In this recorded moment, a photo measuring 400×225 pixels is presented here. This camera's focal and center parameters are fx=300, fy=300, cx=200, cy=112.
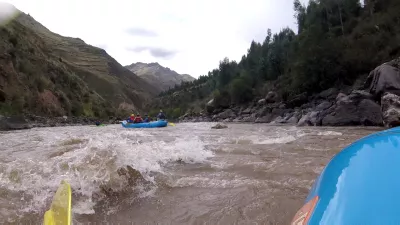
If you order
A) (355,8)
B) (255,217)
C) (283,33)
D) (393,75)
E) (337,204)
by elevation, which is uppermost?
(283,33)

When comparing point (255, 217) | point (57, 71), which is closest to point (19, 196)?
point (255, 217)

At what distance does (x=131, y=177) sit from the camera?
3.74m

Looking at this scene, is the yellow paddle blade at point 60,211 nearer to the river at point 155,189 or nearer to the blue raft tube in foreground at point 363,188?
the river at point 155,189

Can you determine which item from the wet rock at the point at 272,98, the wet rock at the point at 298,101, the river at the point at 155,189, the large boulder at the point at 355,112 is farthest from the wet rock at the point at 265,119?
the river at the point at 155,189

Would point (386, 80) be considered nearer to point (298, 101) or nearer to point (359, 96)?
point (359, 96)

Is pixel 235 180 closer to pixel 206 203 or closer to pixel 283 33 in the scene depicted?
pixel 206 203

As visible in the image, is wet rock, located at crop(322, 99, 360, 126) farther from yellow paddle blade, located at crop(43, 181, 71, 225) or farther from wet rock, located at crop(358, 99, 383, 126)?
yellow paddle blade, located at crop(43, 181, 71, 225)

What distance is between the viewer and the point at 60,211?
201 centimetres

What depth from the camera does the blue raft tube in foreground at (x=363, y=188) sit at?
1160 millimetres

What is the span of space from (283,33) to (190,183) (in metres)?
73.6

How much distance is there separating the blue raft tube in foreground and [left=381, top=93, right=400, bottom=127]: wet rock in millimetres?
9988

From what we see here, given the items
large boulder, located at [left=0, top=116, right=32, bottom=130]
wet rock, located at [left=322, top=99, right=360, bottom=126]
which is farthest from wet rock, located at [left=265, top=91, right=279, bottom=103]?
large boulder, located at [left=0, top=116, right=32, bottom=130]

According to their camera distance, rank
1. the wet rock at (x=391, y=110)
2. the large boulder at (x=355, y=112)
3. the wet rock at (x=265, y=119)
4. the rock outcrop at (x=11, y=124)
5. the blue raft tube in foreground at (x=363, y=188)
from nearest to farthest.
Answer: the blue raft tube in foreground at (x=363, y=188)
the wet rock at (x=391, y=110)
the large boulder at (x=355, y=112)
the rock outcrop at (x=11, y=124)
the wet rock at (x=265, y=119)

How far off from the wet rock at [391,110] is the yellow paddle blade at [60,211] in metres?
10.9
